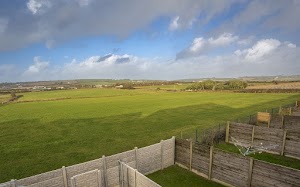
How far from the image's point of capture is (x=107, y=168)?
10758mm

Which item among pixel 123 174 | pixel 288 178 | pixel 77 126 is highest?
pixel 288 178

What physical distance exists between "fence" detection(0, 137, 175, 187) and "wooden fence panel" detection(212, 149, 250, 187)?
3.03 meters

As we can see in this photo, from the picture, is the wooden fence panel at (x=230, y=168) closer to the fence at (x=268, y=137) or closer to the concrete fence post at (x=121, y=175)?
the concrete fence post at (x=121, y=175)

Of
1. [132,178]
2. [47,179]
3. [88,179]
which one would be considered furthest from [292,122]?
[47,179]

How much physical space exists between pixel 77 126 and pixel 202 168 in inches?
847

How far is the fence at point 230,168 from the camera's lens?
9315mm

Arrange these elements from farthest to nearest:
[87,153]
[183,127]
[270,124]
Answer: [183,127], [270,124], [87,153]

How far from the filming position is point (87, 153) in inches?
723

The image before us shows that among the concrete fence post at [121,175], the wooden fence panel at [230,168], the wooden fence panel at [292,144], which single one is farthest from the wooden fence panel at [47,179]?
the wooden fence panel at [292,144]

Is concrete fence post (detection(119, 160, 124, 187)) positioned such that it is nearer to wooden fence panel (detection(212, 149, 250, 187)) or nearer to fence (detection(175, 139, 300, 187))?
fence (detection(175, 139, 300, 187))

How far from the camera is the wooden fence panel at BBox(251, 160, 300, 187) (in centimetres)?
→ 891

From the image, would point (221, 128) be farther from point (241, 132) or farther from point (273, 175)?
point (273, 175)

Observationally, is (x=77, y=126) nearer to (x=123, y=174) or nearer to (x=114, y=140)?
(x=114, y=140)

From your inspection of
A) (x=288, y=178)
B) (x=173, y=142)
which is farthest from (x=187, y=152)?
(x=288, y=178)
